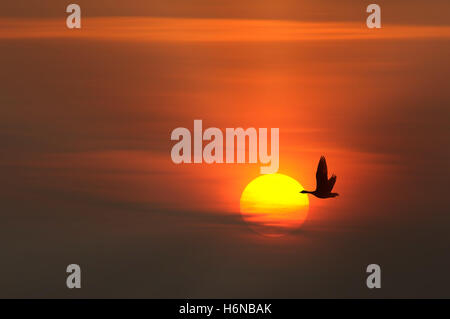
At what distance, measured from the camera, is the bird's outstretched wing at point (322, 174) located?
26312 millimetres

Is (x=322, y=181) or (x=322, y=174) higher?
(x=322, y=174)

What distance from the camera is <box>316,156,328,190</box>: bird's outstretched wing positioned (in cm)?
2631

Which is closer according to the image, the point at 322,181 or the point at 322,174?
the point at 322,174

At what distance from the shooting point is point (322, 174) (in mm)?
26531
